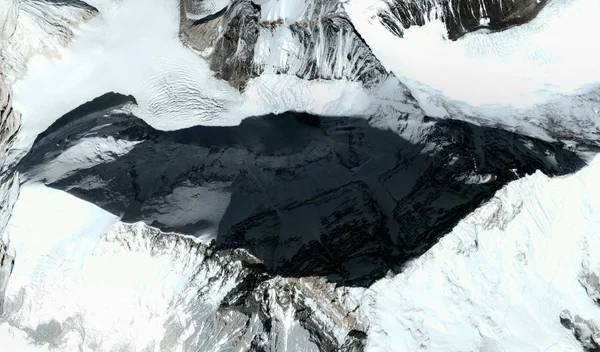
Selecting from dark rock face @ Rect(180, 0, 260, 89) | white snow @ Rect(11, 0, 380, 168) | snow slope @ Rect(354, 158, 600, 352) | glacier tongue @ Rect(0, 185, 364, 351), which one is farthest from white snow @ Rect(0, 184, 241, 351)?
dark rock face @ Rect(180, 0, 260, 89)

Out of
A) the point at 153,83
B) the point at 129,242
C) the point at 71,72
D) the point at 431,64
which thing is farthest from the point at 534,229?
the point at 71,72

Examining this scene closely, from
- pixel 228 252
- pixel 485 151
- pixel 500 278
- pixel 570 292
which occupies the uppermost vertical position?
pixel 485 151

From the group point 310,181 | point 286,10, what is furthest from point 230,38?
point 310,181

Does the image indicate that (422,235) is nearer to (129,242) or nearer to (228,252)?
(228,252)

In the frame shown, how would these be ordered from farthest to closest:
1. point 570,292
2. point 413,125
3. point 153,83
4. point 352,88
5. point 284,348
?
point 153,83
point 352,88
point 413,125
point 570,292
point 284,348

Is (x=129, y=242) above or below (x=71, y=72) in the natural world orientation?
below

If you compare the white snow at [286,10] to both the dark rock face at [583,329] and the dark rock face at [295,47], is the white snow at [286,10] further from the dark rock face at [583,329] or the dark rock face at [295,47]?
the dark rock face at [583,329]

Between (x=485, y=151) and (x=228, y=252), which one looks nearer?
(x=228, y=252)

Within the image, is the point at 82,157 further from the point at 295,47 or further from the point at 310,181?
the point at 295,47
